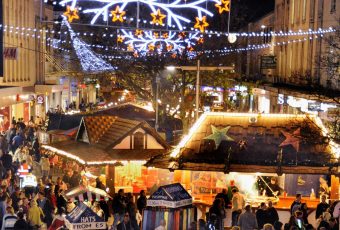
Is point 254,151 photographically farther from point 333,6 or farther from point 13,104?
point 13,104

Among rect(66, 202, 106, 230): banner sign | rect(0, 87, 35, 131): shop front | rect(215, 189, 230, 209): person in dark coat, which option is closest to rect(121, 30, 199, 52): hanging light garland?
rect(0, 87, 35, 131): shop front

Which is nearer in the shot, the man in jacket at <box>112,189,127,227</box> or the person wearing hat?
the person wearing hat

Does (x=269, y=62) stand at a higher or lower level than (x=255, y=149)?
higher

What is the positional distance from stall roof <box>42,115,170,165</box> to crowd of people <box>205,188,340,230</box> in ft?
9.41

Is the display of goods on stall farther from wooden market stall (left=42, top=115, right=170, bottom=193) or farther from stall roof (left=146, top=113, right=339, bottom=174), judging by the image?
wooden market stall (left=42, top=115, right=170, bottom=193)

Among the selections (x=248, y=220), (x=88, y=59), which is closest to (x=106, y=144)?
(x=248, y=220)

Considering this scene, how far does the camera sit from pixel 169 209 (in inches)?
569

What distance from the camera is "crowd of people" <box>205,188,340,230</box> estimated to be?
1533cm

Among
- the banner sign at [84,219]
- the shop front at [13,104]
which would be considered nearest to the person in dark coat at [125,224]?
the banner sign at [84,219]

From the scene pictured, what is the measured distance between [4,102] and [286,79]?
16.9 metres

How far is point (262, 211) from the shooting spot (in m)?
16.9

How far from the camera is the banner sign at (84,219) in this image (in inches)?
492

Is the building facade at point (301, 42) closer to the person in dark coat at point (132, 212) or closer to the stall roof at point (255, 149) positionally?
the stall roof at point (255, 149)

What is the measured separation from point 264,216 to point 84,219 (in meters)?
5.67
